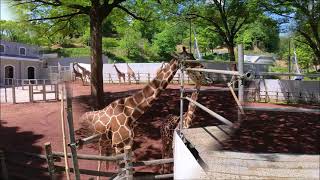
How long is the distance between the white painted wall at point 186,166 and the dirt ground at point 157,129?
2.22 feet

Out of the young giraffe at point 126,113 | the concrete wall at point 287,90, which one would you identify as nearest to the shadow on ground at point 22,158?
the young giraffe at point 126,113

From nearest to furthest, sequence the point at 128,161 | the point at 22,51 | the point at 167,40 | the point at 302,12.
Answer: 1. the point at 128,161
2. the point at 302,12
3. the point at 22,51
4. the point at 167,40

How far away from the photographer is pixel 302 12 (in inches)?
712

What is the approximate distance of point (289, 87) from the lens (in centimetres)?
2297

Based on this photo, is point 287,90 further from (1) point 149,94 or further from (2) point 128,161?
(2) point 128,161

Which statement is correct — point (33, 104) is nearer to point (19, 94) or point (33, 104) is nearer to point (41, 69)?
point (19, 94)

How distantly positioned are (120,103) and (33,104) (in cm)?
1104

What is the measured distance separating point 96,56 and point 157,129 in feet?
10.7

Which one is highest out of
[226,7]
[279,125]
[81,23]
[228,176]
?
[226,7]

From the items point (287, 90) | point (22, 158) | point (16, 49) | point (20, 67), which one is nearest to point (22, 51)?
point (16, 49)

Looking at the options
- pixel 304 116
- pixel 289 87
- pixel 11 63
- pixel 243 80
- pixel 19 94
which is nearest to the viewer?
pixel 243 80

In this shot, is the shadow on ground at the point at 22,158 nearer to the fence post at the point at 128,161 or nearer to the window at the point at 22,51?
the fence post at the point at 128,161

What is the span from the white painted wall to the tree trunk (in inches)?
364

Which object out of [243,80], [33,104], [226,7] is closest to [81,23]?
[33,104]
